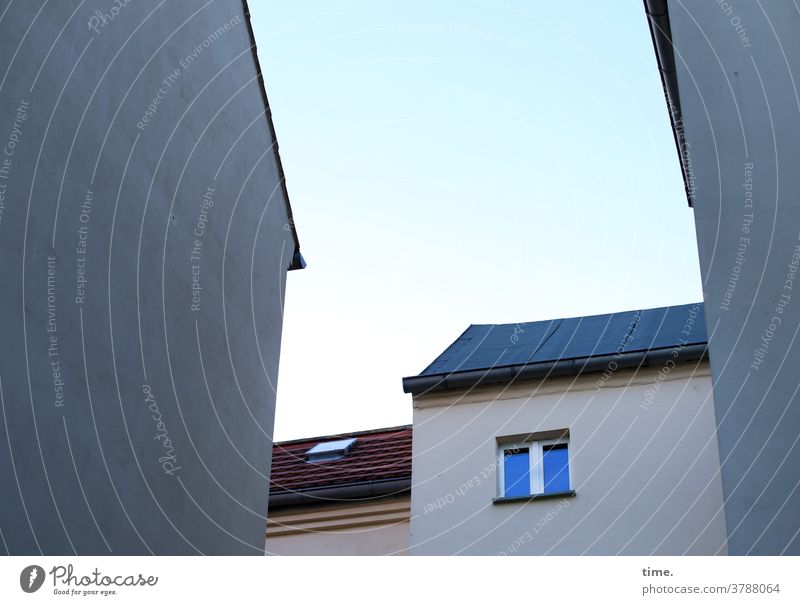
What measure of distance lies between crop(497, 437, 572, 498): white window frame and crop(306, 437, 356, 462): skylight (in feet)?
10.9

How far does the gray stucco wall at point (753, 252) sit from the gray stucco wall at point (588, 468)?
4.18 metres

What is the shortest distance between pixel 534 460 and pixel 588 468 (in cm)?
70

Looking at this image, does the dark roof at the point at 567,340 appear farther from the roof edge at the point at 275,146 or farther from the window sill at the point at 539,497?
the roof edge at the point at 275,146

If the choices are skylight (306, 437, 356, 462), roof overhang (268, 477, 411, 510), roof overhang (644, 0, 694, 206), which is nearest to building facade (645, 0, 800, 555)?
roof overhang (644, 0, 694, 206)

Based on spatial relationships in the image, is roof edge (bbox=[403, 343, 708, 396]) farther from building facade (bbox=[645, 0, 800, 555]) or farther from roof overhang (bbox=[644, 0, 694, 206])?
building facade (bbox=[645, 0, 800, 555])

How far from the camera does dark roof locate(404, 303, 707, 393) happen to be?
608 inches

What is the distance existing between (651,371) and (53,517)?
8410 mm

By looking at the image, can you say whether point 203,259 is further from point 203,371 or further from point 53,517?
point 53,517

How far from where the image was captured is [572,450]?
1458 centimetres

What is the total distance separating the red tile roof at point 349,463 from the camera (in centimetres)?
1591

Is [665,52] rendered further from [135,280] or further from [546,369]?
[135,280]

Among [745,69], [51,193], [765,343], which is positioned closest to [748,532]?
[765,343]
